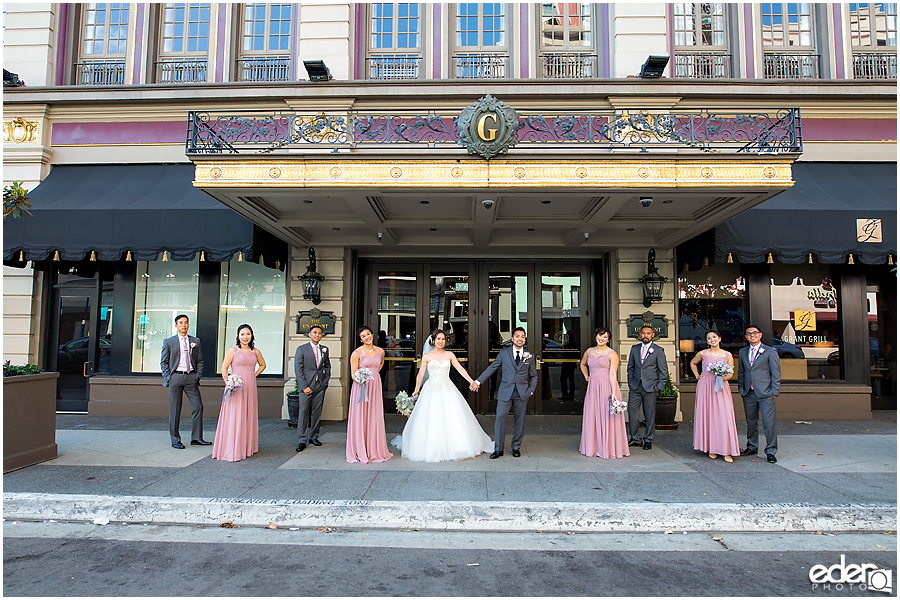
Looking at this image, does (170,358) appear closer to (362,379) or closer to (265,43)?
(362,379)

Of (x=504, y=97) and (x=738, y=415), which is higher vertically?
(x=504, y=97)

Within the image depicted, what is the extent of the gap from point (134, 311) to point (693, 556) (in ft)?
36.9

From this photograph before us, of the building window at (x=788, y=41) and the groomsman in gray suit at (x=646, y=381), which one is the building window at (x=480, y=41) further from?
the groomsman in gray suit at (x=646, y=381)

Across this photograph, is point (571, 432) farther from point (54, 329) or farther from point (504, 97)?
point (54, 329)

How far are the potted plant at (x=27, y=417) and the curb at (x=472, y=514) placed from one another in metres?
1.49

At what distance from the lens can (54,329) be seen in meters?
Result: 11.3

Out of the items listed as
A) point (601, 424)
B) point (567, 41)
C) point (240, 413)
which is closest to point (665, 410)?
point (601, 424)

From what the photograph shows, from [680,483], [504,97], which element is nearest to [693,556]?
[680,483]

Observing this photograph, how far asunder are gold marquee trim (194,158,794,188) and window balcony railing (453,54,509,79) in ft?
17.4

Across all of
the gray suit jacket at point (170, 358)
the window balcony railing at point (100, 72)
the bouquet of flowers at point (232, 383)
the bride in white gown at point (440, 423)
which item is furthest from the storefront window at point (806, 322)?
the window balcony railing at point (100, 72)

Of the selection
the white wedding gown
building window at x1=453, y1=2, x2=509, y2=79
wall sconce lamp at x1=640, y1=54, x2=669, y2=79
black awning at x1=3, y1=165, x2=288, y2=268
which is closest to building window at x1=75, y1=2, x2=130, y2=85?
black awning at x1=3, y1=165, x2=288, y2=268

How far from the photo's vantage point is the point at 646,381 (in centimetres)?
833

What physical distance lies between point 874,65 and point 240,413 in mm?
14121

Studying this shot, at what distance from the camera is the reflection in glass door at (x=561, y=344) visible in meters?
11.4
